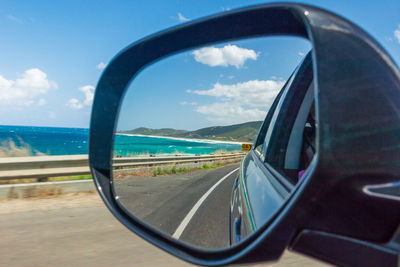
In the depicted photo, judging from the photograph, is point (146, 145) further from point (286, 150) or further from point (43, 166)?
point (43, 166)

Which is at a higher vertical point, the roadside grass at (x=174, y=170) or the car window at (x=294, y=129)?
the car window at (x=294, y=129)

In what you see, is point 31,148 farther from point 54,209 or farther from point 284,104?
point 284,104

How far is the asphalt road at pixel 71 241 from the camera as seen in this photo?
129 inches

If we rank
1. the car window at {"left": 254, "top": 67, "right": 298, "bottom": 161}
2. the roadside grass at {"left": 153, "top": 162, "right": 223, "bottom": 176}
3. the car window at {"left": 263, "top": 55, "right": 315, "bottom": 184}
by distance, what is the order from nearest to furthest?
1. the car window at {"left": 263, "top": 55, "right": 315, "bottom": 184}
2. the car window at {"left": 254, "top": 67, "right": 298, "bottom": 161}
3. the roadside grass at {"left": 153, "top": 162, "right": 223, "bottom": 176}

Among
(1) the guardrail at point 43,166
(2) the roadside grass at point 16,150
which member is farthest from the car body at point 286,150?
(2) the roadside grass at point 16,150

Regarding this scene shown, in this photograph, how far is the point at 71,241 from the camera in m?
3.92

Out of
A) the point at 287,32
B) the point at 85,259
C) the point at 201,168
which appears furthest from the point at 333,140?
the point at 201,168

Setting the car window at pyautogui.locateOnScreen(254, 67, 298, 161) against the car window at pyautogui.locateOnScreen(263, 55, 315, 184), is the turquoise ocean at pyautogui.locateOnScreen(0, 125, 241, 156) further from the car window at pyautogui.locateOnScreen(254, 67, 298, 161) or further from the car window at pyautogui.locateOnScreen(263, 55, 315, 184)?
the car window at pyautogui.locateOnScreen(263, 55, 315, 184)

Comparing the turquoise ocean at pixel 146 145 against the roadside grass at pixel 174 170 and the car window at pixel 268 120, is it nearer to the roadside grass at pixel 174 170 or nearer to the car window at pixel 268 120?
the car window at pixel 268 120

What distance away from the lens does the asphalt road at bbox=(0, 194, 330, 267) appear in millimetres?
3281

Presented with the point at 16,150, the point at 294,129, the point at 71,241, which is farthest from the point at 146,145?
the point at 16,150

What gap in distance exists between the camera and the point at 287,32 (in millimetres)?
1234

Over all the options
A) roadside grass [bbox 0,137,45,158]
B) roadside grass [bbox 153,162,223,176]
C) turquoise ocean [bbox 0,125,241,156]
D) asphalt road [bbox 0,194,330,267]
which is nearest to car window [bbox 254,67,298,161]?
turquoise ocean [bbox 0,125,241,156]

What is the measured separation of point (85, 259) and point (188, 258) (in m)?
2.49
